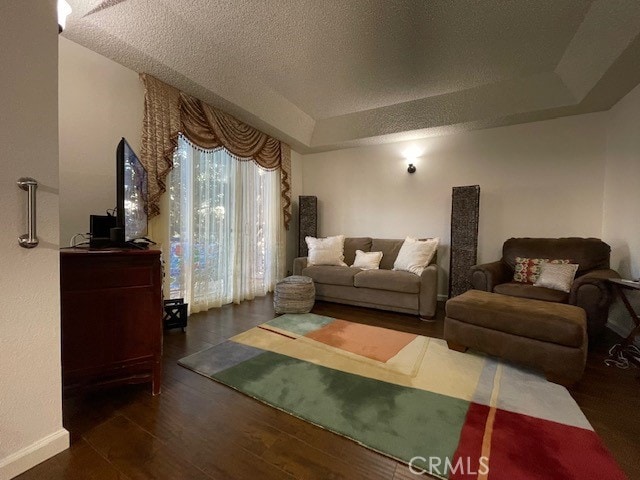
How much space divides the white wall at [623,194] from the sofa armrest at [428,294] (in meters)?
1.68

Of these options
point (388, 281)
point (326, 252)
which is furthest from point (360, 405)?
point (326, 252)

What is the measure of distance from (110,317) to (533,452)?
216 cm

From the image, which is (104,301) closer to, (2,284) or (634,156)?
(2,284)

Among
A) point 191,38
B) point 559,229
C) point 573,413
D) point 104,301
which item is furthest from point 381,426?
point 559,229

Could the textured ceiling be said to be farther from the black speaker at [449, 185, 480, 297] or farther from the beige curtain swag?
the black speaker at [449, 185, 480, 297]

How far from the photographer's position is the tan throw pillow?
2.62m

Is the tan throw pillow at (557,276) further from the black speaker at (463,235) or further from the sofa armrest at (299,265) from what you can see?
the sofa armrest at (299,265)

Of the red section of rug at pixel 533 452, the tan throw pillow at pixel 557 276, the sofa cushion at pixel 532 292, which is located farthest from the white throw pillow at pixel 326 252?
the red section of rug at pixel 533 452

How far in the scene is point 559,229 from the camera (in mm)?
3295

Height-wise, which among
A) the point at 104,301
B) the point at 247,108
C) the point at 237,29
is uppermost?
the point at 237,29

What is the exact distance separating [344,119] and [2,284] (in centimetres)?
391

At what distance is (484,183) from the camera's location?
3658mm

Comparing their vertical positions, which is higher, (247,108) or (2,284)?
(247,108)

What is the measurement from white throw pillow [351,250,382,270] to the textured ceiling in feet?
5.81
